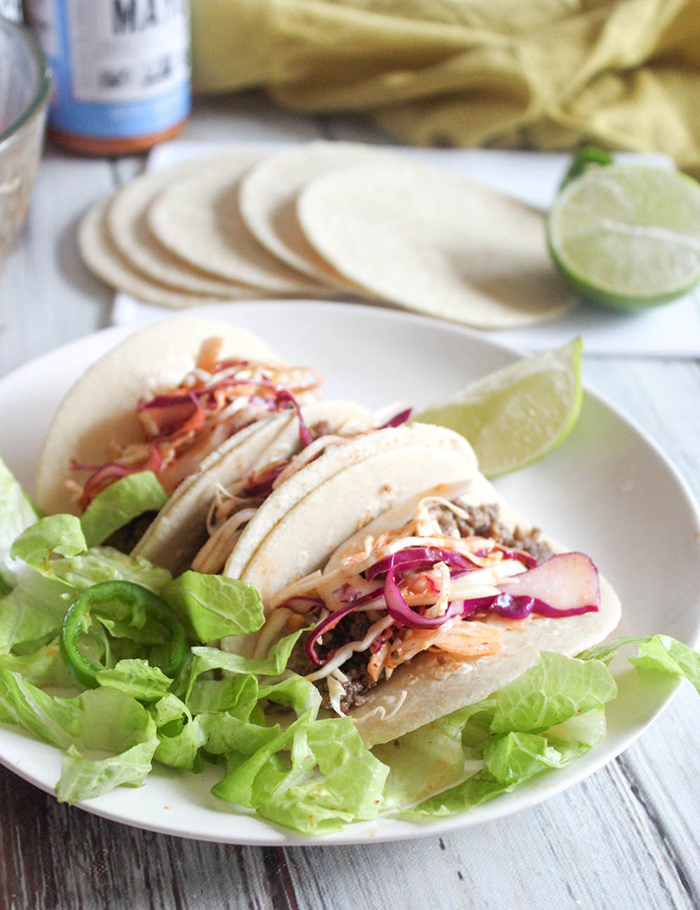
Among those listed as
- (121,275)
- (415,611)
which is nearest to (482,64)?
(121,275)

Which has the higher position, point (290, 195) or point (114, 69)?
point (114, 69)

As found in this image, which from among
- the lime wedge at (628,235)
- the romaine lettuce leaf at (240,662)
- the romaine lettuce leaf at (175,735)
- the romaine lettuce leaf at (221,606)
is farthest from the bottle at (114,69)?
the romaine lettuce leaf at (175,735)

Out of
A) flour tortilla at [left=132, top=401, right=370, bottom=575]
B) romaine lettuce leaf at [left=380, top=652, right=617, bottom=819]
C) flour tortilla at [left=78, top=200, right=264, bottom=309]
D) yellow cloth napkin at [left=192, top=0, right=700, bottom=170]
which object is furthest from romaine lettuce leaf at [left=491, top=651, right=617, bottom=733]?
yellow cloth napkin at [left=192, top=0, right=700, bottom=170]

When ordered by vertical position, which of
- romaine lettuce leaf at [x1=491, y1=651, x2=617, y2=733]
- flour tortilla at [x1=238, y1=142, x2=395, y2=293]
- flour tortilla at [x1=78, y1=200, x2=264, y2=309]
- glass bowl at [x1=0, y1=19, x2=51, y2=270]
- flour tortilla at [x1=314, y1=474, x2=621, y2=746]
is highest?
glass bowl at [x1=0, y1=19, x2=51, y2=270]

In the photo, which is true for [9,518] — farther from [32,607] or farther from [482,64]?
[482,64]

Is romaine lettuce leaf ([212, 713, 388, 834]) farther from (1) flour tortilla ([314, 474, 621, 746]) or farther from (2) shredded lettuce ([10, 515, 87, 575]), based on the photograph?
(2) shredded lettuce ([10, 515, 87, 575])

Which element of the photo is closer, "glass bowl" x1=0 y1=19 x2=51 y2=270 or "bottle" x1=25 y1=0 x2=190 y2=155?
"glass bowl" x1=0 y1=19 x2=51 y2=270
